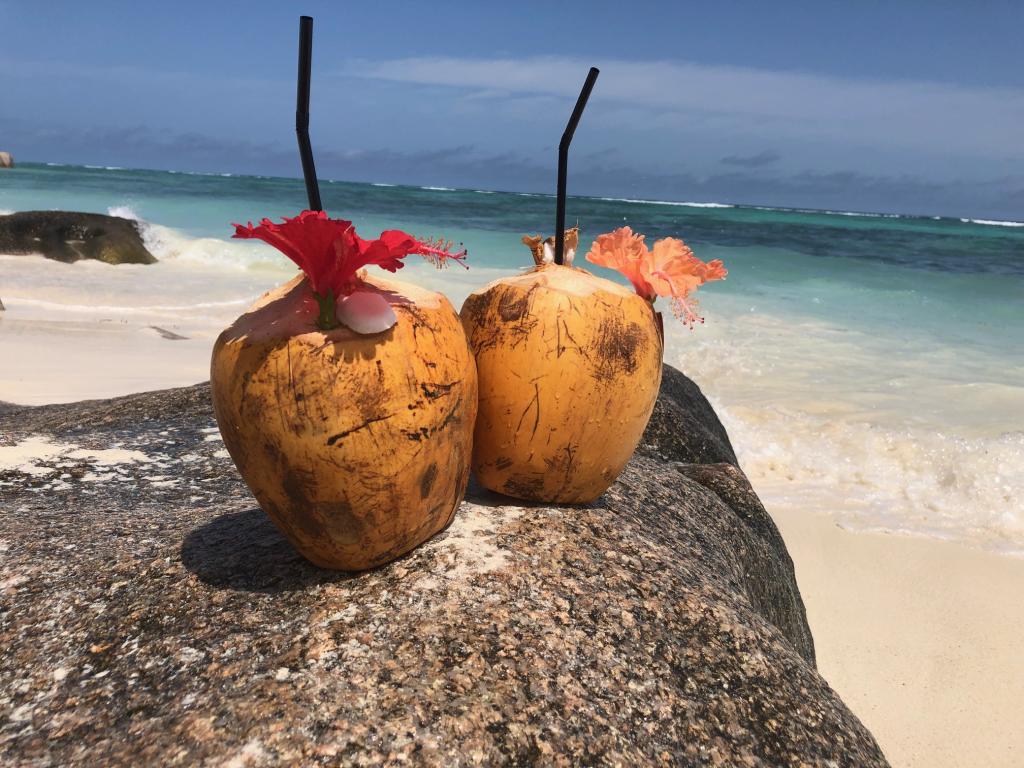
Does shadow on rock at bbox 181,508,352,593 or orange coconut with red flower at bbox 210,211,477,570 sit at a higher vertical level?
orange coconut with red flower at bbox 210,211,477,570

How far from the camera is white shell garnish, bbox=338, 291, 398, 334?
1.49 meters

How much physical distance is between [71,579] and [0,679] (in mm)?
319

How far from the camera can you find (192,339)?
335 inches

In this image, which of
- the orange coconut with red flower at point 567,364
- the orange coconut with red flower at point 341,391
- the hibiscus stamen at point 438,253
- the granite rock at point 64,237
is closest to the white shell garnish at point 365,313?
the orange coconut with red flower at point 341,391

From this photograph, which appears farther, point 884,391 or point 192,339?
point 192,339

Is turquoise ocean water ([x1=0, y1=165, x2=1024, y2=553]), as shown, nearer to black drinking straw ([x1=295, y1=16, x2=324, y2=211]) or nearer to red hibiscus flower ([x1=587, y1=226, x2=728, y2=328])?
red hibiscus flower ([x1=587, y1=226, x2=728, y2=328])

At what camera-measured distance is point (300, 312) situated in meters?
1.53

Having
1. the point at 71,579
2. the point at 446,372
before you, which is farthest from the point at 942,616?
the point at 71,579

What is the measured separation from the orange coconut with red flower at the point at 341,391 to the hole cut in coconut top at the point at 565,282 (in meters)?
0.31

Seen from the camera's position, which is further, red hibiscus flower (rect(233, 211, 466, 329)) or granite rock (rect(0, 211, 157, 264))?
granite rock (rect(0, 211, 157, 264))

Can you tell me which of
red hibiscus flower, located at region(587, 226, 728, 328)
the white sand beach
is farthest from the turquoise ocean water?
red hibiscus flower, located at region(587, 226, 728, 328)

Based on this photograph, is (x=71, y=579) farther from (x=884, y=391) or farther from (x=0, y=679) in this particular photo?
(x=884, y=391)

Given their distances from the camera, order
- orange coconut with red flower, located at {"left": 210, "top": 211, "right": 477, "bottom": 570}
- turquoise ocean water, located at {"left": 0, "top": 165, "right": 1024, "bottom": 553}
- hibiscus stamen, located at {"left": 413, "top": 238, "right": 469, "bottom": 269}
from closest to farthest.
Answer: orange coconut with red flower, located at {"left": 210, "top": 211, "right": 477, "bottom": 570}, hibiscus stamen, located at {"left": 413, "top": 238, "right": 469, "bottom": 269}, turquoise ocean water, located at {"left": 0, "top": 165, "right": 1024, "bottom": 553}

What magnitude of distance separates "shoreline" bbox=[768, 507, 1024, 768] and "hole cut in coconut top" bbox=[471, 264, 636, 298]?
202 centimetres
